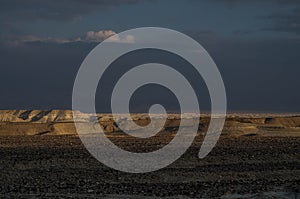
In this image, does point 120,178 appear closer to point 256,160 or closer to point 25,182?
point 25,182

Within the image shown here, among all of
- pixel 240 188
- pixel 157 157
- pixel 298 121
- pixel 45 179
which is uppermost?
pixel 240 188

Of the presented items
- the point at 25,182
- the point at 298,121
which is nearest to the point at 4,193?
the point at 25,182

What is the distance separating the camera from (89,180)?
25969 millimetres

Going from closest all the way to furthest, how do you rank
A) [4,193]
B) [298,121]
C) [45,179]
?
[4,193] < [45,179] < [298,121]

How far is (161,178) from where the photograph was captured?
87.5ft

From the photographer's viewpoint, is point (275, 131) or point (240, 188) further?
point (275, 131)

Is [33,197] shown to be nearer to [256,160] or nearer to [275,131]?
[256,160]

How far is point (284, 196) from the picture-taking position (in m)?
19.2

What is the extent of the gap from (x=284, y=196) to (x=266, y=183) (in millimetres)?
5358

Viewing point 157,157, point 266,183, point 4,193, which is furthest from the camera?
point 157,157

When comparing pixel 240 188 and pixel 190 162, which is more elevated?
pixel 240 188

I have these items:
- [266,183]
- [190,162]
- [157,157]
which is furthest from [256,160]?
[266,183]

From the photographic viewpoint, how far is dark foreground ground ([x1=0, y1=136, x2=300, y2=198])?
2111 cm

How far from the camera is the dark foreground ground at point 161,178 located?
69.3 ft
